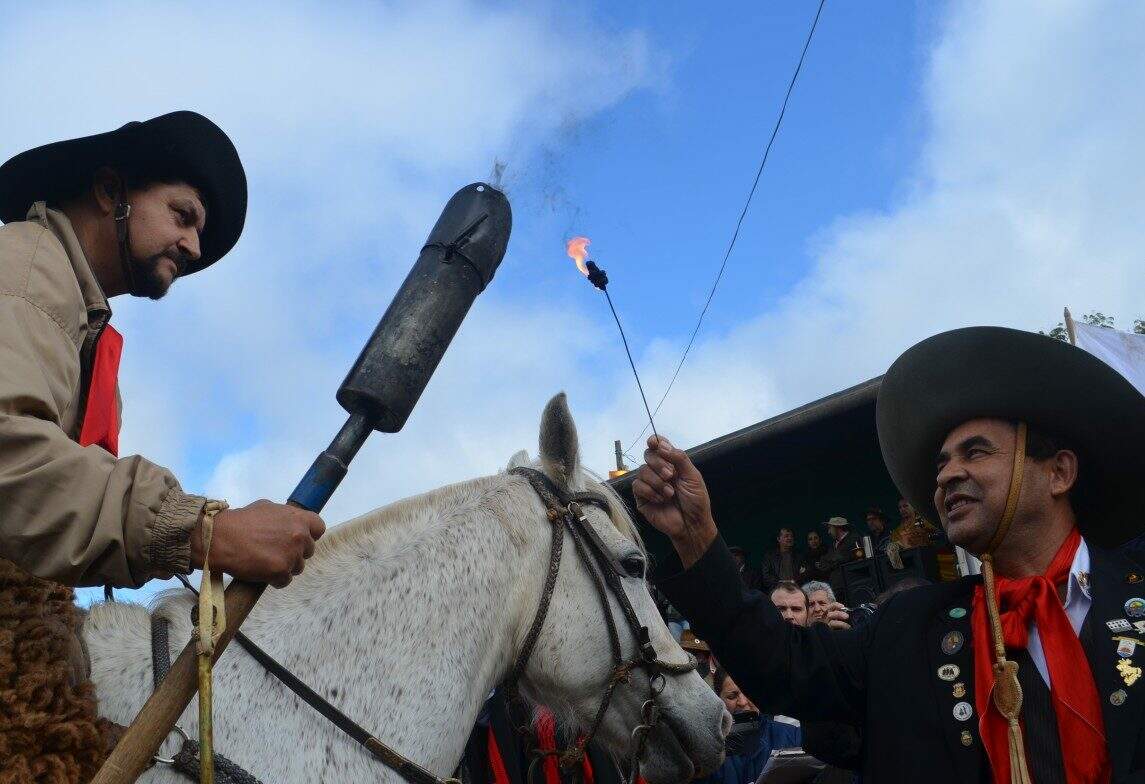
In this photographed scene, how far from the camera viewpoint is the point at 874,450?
38.4ft

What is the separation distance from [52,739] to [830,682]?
6.94 feet

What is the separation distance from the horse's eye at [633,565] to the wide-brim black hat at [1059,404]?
1.07 meters

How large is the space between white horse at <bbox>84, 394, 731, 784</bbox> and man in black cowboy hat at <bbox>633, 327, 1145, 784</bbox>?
1.41ft

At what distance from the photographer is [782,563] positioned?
12109 mm

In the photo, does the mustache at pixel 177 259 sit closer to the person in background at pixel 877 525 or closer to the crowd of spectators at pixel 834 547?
the crowd of spectators at pixel 834 547

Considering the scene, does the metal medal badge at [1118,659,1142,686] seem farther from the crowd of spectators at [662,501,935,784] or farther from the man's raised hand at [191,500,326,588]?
the man's raised hand at [191,500,326,588]

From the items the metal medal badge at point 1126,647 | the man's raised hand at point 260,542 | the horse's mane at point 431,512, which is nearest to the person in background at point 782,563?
the horse's mane at point 431,512

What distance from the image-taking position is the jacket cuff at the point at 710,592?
2.96 metres

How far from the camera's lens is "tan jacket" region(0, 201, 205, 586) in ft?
6.05

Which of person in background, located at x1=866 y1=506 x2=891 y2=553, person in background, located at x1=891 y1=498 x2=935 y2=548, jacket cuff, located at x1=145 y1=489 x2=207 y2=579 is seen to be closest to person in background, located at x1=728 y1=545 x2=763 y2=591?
person in background, located at x1=866 y1=506 x2=891 y2=553

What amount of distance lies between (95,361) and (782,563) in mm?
10801

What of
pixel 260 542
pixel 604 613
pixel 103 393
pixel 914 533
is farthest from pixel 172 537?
pixel 914 533

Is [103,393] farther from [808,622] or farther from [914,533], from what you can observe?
[914,533]

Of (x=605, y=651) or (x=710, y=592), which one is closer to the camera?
(x=710, y=592)
